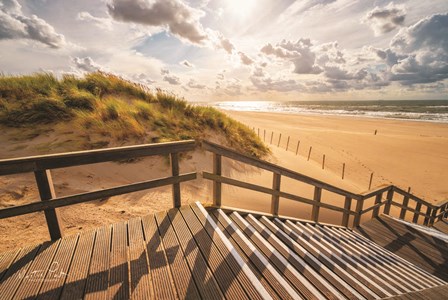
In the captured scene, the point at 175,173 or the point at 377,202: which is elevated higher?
the point at 175,173

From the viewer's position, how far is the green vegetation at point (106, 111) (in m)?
7.57

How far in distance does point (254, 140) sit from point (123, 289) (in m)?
10.7

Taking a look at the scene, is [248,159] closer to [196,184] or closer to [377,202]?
[196,184]

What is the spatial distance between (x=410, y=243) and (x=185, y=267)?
20.4 ft

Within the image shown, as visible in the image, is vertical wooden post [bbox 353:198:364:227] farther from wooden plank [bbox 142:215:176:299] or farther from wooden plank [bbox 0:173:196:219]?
wooden plank [bbox 142:215:176:299]

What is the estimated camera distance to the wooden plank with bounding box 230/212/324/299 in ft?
7.04

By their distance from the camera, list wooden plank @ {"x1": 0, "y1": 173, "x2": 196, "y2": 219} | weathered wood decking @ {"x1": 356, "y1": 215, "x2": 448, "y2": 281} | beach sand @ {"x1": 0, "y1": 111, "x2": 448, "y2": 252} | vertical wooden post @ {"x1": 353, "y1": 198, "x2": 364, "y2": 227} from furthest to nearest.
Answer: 1. vertical wooden post @ {"x1": 353, "y1": 198, "x2": 364, "y2": 227}
2. weathered wood decking @ {"x1": 356, "y1": 215, "x2": 448, "y2": 281}
3. beach sand @ {"x1": 0, "y1": 111, "x2": 448, "y2": 252}
4. wooden plank @ {"x1": 0, "y1": 173, "x2": 196, "y2": 219}

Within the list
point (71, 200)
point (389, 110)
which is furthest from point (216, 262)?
point (389, 110)

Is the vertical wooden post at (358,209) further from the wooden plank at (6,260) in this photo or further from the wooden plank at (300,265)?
the wooden plank at (6,260)

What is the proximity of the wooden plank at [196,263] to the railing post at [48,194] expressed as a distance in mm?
1386

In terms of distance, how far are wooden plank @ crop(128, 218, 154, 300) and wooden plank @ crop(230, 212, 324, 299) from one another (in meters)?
1.41

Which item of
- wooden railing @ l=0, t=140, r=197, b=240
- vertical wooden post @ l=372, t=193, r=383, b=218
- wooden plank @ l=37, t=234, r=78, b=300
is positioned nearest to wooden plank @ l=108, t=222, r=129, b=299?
wooden plank @ l=37, t=234, r=78, b=300

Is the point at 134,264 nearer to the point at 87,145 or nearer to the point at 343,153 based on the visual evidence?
the point at 87,145

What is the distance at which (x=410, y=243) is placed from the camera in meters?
5.51
